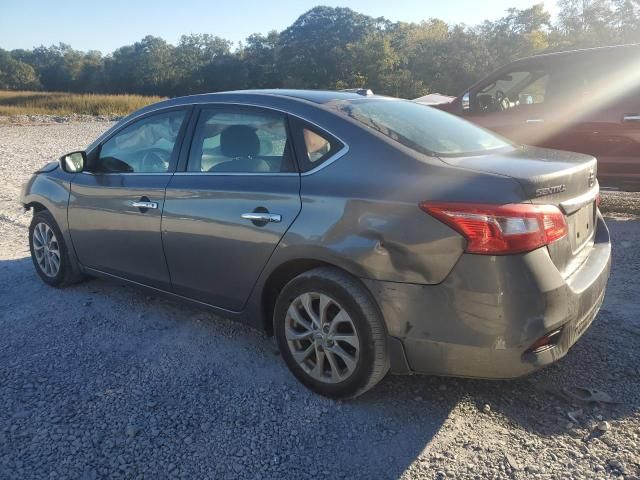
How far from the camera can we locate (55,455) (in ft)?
8.32

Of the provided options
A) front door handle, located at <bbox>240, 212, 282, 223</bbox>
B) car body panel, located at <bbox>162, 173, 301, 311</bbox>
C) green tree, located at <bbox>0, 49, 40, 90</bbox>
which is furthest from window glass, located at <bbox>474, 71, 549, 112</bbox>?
green tree, located at <bbox>0, 49, 40, 90</bbox>

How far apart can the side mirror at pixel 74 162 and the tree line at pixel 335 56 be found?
41.9 meters

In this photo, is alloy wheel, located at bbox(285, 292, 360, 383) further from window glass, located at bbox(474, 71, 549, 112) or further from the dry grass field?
the dry grass field

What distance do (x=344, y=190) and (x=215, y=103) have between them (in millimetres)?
1336

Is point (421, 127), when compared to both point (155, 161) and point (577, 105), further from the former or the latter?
point (577, 105)

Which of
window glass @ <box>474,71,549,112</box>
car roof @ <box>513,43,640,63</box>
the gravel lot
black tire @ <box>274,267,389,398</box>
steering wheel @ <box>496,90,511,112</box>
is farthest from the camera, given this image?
steering wheel @ <box>496,90,511,112</box>

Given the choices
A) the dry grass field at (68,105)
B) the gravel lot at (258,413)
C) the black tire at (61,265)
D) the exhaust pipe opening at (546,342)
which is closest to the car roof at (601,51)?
the gravel lot at (258,413)

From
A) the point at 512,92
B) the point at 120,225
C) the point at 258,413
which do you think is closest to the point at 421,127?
the point at 258,413

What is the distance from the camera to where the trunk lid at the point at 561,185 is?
2.49 metres

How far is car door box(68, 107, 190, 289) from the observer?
3.68 m

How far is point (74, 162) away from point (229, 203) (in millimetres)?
1833

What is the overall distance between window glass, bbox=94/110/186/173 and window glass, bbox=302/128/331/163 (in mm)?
1119

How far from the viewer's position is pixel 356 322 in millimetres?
2719

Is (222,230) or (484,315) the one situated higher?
(222,230)
